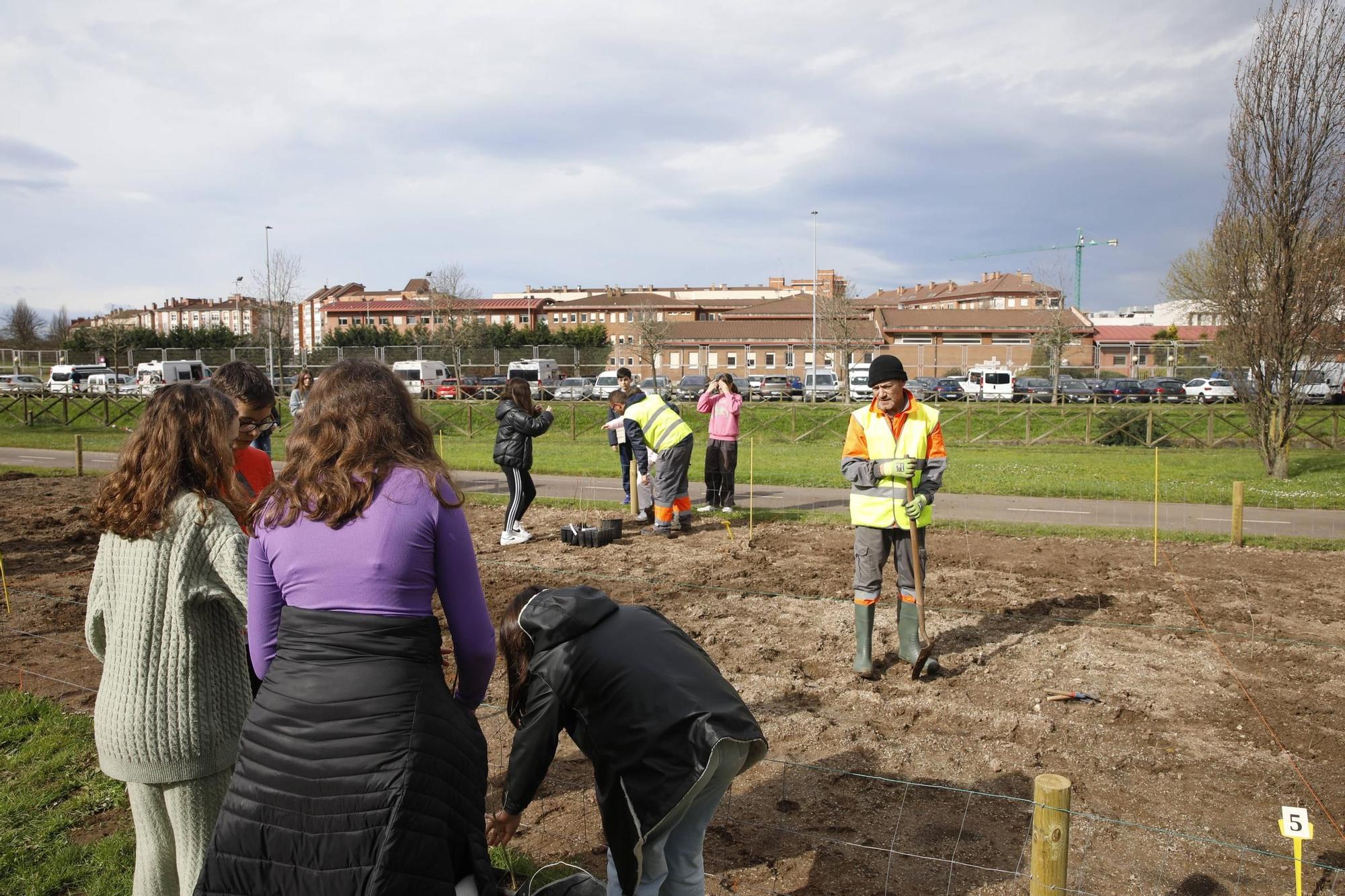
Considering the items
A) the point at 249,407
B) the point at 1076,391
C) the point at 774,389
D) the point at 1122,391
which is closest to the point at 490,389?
the point at 774,389

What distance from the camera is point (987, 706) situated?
5500 mm

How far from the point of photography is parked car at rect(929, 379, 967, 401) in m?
39.8

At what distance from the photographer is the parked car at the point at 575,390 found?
40.2 meters

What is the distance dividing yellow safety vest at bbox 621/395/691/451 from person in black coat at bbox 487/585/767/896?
7881 mm

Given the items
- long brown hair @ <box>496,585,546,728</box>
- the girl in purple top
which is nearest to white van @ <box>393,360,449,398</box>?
long brown hair @ <box>496,585,546,728</box>

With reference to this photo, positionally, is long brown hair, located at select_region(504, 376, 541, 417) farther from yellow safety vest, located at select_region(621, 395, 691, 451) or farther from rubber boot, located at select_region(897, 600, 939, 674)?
rubber boot, located at select_region(897, 600, 939, 674)

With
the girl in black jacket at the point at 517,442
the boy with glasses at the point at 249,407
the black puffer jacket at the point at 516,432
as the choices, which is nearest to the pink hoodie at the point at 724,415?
the girl in black jacket at the point at 517,442

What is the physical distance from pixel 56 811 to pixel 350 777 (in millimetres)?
3442

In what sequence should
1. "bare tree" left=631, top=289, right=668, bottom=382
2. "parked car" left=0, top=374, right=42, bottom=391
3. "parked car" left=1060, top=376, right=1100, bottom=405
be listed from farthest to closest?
1. "bare tree" left=631, top=289, right=668, bottom=382
2. "parked car" left=0, top=374, right=42, bottom=391
3. "parked car" left=1060, top=376, right=1100, bottom=405

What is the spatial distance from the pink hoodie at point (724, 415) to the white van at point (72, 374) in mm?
39143

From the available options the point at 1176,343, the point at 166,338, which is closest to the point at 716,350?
the point at 1176,343

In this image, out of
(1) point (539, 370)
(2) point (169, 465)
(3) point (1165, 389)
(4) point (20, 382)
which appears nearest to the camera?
(2) point (169, 465)

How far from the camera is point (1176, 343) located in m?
54.8

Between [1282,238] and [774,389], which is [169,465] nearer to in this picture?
[1282,238]
